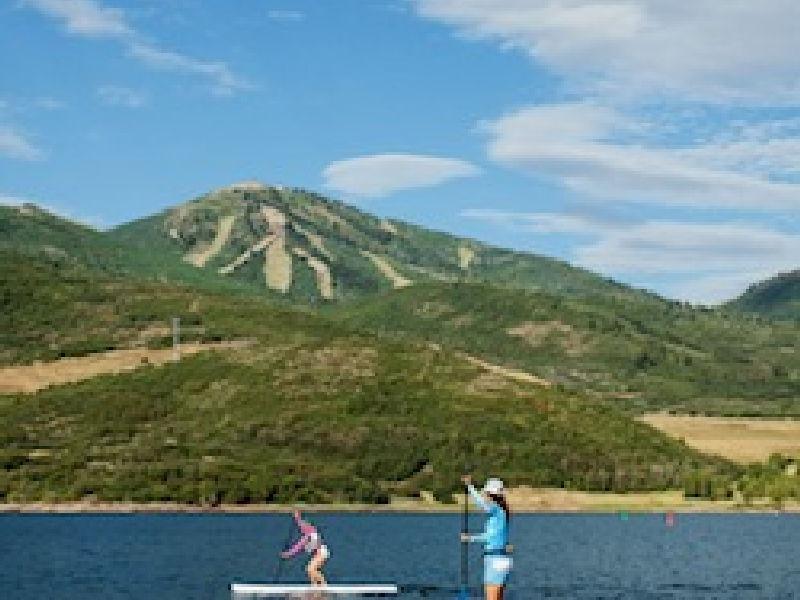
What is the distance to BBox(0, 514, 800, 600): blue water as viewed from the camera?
346ft

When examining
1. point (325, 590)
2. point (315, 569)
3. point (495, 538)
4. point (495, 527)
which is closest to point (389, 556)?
point (315, 569)

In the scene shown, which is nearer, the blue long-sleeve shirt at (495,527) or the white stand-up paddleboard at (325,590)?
the blue long-sleeve shirt at (495,527)

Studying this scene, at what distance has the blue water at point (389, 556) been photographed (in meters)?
106

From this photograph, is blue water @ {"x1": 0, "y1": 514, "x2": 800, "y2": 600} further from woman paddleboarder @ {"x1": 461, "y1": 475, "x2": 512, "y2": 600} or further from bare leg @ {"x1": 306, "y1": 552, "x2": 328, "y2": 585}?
woman paddleboarder @ {"x1": 461, "y1": 475, "x2": 512, "y2": 600}

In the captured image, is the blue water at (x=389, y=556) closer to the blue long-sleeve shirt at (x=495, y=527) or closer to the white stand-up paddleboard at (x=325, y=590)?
the white stand-up paddleboard at (x=325, y=590)

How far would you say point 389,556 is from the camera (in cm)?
13262

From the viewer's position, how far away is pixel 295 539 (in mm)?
151750

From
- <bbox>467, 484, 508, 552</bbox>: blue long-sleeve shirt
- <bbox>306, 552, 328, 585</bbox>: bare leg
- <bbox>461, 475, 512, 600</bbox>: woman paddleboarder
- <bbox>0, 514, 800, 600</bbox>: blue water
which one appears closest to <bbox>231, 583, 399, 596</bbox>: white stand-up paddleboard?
<bbox>306, 552, 328, 585</bbox>: bare leg

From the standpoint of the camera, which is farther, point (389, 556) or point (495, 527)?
point (389, 556)

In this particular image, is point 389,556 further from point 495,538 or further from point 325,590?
point 495,538

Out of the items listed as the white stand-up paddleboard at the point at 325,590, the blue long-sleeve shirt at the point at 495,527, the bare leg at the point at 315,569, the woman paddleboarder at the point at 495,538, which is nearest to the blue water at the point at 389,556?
the bare leg at the point at 315,569

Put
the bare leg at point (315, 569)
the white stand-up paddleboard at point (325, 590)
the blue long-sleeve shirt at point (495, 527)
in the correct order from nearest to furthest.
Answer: the blue long-sleeve shirt at point (495, 527)
the white stand-up paddleboard at point (325, 590)
the bare leg at point (315, 569)

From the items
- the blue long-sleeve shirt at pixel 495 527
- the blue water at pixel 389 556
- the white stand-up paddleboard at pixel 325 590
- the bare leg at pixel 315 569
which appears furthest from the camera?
the blue water at pixel 389 556

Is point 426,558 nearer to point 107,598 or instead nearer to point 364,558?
point 364,558
